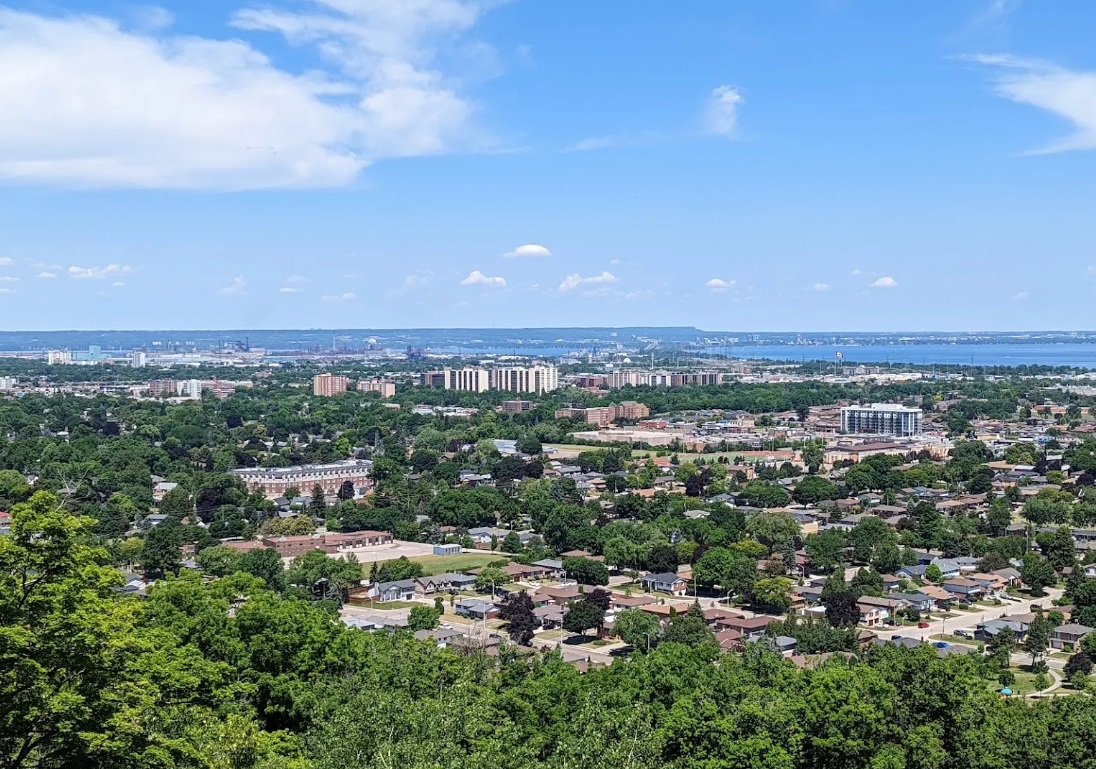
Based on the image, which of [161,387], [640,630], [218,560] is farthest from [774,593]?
[161,387]

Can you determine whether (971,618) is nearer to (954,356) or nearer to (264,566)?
(264,566)

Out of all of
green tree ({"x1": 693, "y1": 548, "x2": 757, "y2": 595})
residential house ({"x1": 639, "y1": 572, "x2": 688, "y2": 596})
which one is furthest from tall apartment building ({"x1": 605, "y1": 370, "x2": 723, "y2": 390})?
green tree ({"x1": 693, "y1": 548, "x2": 757, "y2": 595})

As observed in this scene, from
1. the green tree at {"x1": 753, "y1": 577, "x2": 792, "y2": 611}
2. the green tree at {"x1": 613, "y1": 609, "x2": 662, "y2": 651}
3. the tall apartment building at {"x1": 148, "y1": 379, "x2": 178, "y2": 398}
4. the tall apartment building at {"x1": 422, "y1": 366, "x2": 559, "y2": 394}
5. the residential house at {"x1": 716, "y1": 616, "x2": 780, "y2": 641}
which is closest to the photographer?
the green tree at {"x1": 613, "y1": 609, "x2": 662, "y2": 651}

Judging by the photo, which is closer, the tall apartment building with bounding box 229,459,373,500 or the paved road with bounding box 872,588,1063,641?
the paved road with bounding box 872,588,1063,641

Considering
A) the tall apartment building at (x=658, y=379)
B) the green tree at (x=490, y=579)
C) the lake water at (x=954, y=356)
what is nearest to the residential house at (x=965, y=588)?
the green tree at (x=490, y=579)

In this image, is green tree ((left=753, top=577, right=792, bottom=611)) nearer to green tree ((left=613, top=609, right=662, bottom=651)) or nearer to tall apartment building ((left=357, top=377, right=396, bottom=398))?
green tree ((left=613, top=609, right=662, bottom=651))

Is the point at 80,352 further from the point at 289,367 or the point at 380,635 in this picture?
the point at 380,635

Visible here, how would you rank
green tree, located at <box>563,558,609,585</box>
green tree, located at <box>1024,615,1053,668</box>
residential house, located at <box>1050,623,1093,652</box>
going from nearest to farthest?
green tree, located at <box>1024,615,1053,668</box> < residential house, located at <box>1050,623,1093,652</box> < green tree, located at <box>563,558,609,585</box>
